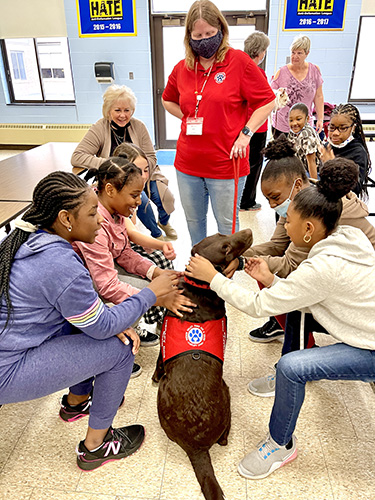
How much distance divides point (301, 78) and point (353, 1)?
113 inches

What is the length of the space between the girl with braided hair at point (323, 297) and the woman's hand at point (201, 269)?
3 centimetres

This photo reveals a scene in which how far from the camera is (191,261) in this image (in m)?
1.58

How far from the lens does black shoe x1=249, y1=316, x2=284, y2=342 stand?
227 cm

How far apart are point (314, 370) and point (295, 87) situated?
10.8 ft

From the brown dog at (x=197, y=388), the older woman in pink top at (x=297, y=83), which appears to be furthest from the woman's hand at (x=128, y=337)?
the older woman in pink top at (x=297, y=83)

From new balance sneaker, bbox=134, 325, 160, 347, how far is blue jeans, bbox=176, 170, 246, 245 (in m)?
0.82

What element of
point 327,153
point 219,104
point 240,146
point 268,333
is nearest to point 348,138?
point 327,153

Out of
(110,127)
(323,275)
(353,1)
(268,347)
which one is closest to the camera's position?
(323,275)

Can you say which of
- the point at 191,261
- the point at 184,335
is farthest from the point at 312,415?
the point at 191,261

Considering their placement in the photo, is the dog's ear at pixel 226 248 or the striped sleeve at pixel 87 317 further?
the dog's ear at pixel 226 248

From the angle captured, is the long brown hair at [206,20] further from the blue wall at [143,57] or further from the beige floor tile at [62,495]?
the blue wall at [143,57]

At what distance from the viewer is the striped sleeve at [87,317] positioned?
4.01 feet

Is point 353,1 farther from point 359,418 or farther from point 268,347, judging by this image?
point 359,418

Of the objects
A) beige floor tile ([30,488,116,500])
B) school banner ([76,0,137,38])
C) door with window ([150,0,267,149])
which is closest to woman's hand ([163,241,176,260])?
beige floor tile ([30,488,116,500])
